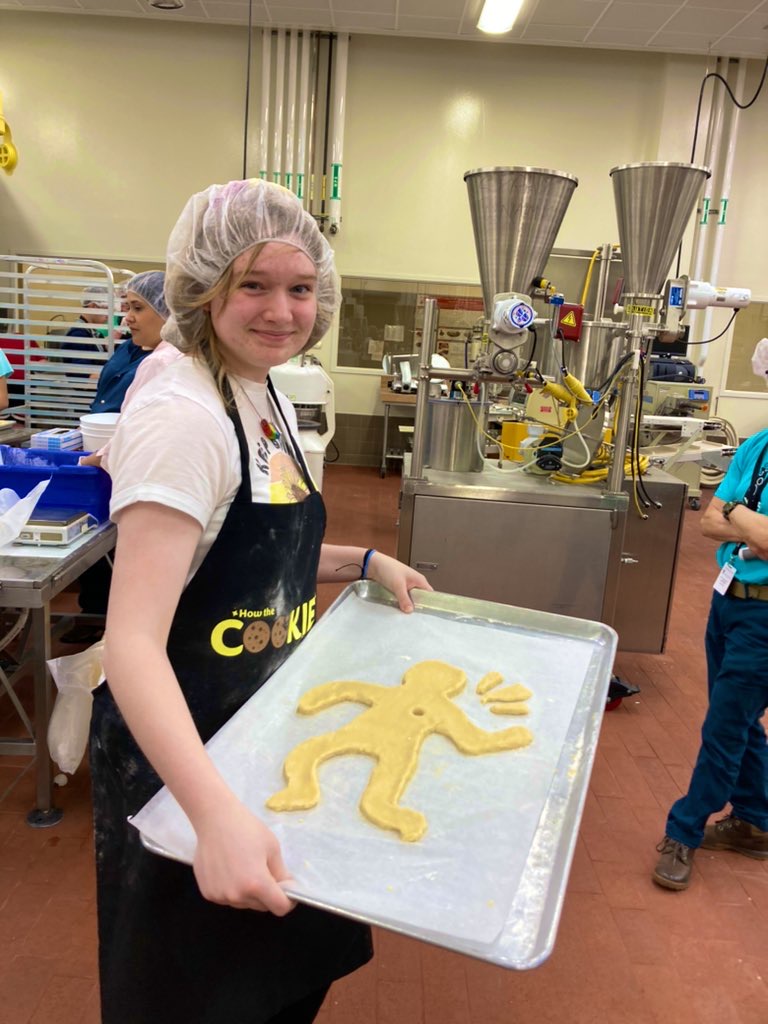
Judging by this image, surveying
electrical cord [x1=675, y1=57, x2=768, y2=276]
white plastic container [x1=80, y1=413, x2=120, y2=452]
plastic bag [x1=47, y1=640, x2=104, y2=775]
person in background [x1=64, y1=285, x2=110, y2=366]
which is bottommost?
plastic bag [x1=47, y1=640, x2=104, y2=775]

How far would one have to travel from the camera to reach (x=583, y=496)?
264 centimetres

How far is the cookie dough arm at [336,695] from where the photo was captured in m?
1.02

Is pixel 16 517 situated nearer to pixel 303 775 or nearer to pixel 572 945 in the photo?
pixel 303 775

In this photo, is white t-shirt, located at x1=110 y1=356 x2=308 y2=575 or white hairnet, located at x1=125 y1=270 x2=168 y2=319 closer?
white t-shirt, located at x1=110 y1=356 x2=308 y2=575

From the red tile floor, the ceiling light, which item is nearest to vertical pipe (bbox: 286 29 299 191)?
the ceiling light

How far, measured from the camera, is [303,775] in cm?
89

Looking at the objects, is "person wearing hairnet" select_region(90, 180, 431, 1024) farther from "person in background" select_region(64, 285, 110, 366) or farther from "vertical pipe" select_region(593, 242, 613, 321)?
"person in background" select_region(64, 285, 110, 366)

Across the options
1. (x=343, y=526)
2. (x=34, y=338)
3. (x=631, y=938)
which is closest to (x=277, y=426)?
(x=631, y=938)

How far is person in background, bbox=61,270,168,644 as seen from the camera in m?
2.66

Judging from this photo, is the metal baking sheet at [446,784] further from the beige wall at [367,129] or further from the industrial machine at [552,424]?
the beige wall at [367,129]

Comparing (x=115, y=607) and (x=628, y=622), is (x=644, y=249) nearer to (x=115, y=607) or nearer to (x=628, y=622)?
(x=628, y=622)

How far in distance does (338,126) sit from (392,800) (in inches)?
251

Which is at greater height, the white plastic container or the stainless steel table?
the white plastic container

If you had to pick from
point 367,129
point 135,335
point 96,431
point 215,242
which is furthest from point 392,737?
point 367,129
